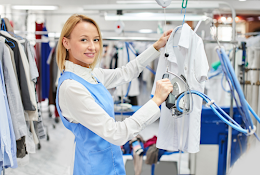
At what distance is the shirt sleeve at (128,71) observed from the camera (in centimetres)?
150

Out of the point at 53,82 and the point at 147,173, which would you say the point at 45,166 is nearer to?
the point at 147,173

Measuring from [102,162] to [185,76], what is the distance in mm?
679

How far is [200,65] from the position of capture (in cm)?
135

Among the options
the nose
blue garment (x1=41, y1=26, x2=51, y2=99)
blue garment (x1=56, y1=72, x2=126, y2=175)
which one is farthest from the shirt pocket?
blue garment (x1=41, y1=26, x2=51, y2=99)

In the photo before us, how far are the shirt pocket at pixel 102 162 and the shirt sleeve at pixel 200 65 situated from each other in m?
0.65

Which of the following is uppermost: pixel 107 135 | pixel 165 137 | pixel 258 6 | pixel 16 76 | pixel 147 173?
pixel 258 6

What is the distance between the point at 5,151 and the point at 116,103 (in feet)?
4.19

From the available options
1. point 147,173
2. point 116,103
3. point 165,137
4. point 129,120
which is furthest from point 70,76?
point 147,173

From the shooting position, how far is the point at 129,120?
3.44ft

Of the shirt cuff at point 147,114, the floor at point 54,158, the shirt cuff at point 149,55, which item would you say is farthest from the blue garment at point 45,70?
the shirt cuff at point 147,114

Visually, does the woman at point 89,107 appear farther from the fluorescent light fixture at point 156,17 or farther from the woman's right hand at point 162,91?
the fluorescent light fixture at point 156,17

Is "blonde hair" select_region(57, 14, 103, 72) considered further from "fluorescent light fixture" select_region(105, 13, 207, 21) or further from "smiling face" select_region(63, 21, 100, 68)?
"fluorescent light fixture" select_region(105, 13, 207, 21)

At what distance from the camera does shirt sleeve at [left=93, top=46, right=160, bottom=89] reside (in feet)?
Result: 4.91

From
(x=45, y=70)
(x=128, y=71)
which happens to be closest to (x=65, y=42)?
(x=128, y=71)
